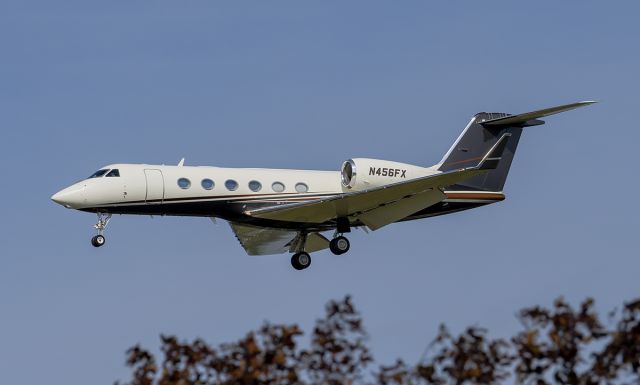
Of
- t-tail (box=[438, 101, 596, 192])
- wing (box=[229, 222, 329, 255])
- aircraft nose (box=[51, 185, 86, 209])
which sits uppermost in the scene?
t-tail (box=[438, 101, 596, 192])

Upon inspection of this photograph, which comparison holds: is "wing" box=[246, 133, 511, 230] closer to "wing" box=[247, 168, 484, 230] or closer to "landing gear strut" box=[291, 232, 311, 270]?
"wing" box=[247, 168, 484, 230]

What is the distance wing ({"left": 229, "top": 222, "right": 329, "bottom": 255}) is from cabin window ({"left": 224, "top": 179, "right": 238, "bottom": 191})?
2369 mm

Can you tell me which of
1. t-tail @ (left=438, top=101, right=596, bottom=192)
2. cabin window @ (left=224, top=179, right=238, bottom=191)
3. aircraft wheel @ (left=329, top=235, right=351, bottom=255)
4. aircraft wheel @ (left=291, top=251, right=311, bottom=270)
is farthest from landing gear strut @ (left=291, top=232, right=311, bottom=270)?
t-tail @ (left=438, top=101, right=596, bottom=192)

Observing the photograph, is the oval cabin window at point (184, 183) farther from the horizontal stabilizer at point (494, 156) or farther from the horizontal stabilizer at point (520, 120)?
the horizontal stabilizer at point (520, 120)

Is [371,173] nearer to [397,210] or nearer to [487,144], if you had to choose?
[397,210]

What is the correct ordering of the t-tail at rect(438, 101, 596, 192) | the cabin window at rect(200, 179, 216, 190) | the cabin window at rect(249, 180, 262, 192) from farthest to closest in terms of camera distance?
the t-tail at rect(438, 101, 596, 192) → the cabin window at rect(249, 180, 262, 192) → the cabin window at rect(200, 179, 216, 190)

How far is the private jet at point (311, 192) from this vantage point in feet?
113

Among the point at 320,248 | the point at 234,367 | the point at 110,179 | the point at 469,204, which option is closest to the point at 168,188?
the point at 110,179

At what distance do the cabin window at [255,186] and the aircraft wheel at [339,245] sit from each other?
9.78 ft

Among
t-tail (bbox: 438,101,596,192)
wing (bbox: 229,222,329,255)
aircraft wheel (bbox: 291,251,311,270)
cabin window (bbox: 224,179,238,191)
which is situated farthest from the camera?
t-tail (bbox: 438,101,596,192)

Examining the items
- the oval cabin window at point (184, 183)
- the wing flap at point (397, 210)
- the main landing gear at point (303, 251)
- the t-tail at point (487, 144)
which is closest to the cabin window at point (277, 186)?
the main landing gear at point (303, 251)

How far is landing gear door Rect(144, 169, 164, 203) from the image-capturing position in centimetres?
3419

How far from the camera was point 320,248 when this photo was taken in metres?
38.6

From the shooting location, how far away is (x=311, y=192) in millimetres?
36500
